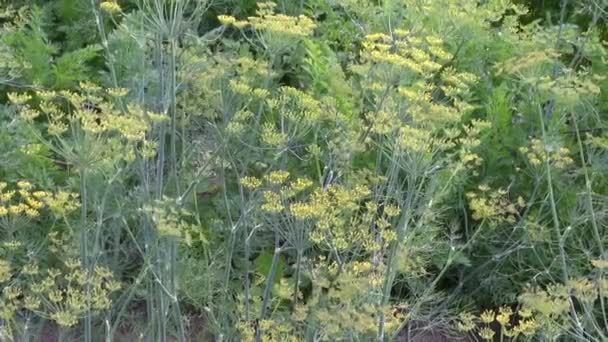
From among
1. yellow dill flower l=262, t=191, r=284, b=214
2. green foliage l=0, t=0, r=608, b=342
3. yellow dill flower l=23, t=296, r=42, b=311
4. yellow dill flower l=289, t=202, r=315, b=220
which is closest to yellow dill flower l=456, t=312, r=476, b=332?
green foliage l=0, t=0, r=608, b=342

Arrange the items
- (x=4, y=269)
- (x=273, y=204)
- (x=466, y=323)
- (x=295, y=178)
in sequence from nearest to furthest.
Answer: (x=4, y=269)
(x=273, y=204)
(x=466, y=323)
(x=295, y=178)

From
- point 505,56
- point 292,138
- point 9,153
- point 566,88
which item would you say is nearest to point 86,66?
point 9,153

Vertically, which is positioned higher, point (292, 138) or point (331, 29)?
point (292, 138)

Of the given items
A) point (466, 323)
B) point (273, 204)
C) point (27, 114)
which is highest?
point (27, 114)

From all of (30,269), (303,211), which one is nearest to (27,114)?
(30,269)

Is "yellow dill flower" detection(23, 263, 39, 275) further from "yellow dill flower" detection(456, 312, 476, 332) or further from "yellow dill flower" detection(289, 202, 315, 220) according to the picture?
"yellow dill flower" detection(456, 312, 476, 332)

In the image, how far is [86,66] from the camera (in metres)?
5.78

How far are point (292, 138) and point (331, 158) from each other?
0.20 m

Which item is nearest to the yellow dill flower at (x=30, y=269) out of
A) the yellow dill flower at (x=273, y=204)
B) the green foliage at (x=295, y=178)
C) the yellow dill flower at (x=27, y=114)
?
the green foliage at (x=295, y=178)

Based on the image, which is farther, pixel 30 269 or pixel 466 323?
pixel 466 323

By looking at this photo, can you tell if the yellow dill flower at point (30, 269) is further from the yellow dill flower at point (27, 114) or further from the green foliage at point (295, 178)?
the yellow dill flower at point (27, 114)

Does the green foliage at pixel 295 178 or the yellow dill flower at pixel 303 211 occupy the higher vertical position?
the yellow dill flower at pixel 303 211

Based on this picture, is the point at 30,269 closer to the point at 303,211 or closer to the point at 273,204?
the point at 273,204

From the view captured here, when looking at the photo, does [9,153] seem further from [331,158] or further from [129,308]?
[331,158]
